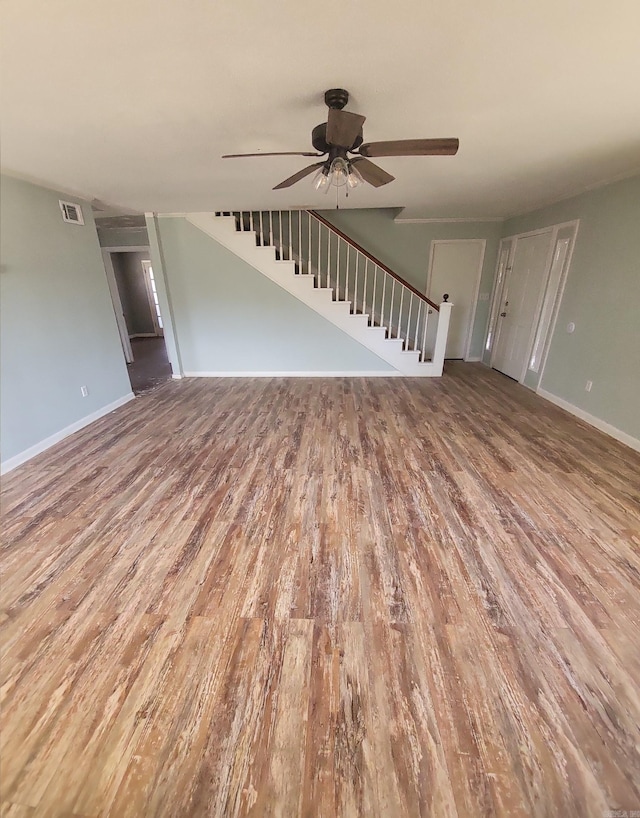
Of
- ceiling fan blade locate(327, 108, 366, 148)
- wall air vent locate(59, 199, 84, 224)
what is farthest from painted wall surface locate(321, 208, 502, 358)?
ceiling fan blade locate(327, 108, 366, 148)

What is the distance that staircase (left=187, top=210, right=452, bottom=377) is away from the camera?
4.59 meters

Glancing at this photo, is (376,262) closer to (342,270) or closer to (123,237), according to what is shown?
(342,270)

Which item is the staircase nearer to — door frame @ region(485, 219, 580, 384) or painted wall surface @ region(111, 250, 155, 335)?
door frame @ region(485, 219, 580, 384)

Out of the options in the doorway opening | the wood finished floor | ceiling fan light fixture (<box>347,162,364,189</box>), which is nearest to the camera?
the wood finished floor

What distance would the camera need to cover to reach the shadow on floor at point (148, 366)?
505 centimetres

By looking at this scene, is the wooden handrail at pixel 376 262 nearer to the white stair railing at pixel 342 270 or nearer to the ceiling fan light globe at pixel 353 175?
the white stair railing at pixel 342 270

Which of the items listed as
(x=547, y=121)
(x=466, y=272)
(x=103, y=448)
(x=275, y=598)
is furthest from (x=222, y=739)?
(x=466, y=272)

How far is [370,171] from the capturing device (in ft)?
6.74

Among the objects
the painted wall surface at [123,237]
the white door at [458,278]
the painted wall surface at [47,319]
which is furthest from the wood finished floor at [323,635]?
the painted wall surface at [123,237]

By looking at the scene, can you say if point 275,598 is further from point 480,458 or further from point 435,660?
point 480,458

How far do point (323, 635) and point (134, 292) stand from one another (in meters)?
9.52

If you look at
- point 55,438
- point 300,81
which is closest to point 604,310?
point 300,81

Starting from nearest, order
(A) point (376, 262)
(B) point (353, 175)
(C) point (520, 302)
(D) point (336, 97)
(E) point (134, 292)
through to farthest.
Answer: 1. (D) point (336, 97)
2. (B) point (353, 175)
3. (A) point (376, 262)
4. (C) point (520, 302)
5. (E) point (134, 292)

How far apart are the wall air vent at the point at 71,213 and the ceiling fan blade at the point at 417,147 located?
3193 mm
